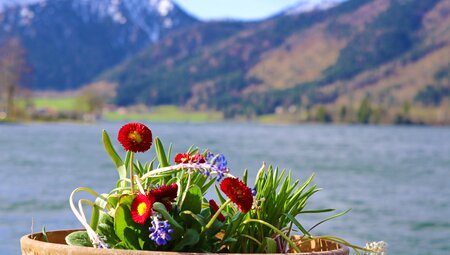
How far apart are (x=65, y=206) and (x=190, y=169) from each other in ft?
95.1

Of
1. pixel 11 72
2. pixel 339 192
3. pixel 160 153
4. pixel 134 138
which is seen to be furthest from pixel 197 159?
pixel 11 72

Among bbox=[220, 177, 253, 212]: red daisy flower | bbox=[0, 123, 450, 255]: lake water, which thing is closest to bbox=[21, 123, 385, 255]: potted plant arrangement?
bbox=[220, 177, 253, 212]: red daisy flower

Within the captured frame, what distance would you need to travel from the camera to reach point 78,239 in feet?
8.29

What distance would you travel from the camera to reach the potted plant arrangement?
232 centimetres

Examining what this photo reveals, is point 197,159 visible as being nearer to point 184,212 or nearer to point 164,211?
point 184,212

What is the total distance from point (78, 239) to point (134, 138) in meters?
0.38

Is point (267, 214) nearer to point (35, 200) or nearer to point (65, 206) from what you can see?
point (65, 206)

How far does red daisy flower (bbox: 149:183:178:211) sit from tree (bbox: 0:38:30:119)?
137 meters

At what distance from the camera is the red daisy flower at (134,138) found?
2410 mm

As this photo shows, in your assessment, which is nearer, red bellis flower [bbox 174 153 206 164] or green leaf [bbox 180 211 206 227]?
green leaf [bbox 180 211 206 227]

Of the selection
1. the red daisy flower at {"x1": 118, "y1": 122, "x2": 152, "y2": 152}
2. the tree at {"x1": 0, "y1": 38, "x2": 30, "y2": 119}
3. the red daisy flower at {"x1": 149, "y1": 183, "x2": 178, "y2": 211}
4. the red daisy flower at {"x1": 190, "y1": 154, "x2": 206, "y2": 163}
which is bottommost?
the red daisy flower at {"x1": 149, "y1": 183, "x2": 178, "y2": 211}

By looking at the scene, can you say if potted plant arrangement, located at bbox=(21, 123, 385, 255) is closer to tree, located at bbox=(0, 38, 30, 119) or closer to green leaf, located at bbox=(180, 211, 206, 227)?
green leaf, located at bbox=(180, 211, 206, 227)

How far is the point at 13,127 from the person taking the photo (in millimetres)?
136500

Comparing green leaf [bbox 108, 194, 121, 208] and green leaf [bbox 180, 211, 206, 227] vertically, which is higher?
green leaf [bbox 108, 194, 121, 208]
